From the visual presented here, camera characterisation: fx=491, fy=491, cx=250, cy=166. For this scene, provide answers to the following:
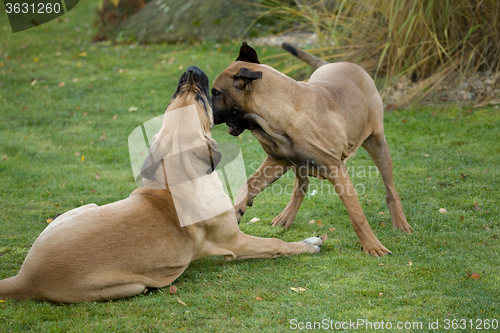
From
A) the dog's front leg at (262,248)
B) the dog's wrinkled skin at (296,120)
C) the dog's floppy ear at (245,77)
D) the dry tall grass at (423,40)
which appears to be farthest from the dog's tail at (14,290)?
the dry tall grass at (423,40)

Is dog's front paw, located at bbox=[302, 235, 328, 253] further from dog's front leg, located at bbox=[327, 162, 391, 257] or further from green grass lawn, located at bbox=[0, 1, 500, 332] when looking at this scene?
dog's front leg, located at bbox=[327, 162, 391, 257]

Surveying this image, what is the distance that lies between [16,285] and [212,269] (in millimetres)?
1709

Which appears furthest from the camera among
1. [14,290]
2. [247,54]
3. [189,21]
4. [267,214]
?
[189,21]

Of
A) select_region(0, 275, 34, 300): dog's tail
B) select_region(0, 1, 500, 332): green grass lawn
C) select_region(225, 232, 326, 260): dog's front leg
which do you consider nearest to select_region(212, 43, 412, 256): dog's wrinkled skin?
select_region(225, 232, 326, 260): dog's front leg

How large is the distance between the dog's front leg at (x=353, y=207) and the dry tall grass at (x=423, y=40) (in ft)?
15.8

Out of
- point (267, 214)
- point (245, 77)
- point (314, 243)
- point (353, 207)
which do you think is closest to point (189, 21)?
point (267, 214)

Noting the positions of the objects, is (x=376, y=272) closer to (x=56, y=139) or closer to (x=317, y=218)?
(x=317, y=218)

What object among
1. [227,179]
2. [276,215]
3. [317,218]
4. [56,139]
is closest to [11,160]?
[56,139]

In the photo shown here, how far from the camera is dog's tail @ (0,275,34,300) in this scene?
12.8ft

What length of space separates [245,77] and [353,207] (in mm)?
1631

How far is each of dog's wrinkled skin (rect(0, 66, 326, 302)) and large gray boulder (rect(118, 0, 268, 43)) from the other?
9.51 m

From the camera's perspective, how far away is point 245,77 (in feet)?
14.7

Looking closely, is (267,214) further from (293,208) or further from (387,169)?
(387,169)

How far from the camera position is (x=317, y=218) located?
237 inches
